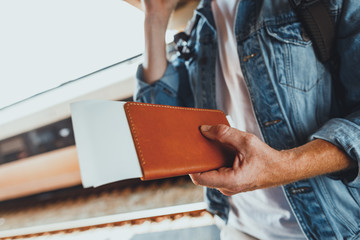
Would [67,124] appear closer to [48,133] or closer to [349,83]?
[48,133]

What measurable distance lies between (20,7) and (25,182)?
2.00 m

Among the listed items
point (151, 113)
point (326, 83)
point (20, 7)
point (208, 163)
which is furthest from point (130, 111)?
point (20, 7)

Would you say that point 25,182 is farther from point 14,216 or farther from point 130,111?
point 130,111

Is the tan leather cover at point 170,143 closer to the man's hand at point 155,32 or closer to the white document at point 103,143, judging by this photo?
the white document at point 103,143

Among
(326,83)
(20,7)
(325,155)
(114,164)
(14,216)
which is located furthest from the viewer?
(14,216)

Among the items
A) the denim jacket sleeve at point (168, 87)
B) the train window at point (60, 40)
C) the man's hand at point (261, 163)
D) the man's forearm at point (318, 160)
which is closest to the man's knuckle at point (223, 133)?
the man's hand at point (261, 163)

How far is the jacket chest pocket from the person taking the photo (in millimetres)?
576

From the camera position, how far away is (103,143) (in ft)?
1.13

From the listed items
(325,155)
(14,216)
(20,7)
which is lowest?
(14,216)

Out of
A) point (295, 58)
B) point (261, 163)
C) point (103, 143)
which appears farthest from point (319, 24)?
point (103, 143)

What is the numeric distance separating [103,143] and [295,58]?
23.5 inches

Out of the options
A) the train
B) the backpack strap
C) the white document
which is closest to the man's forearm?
the backpack strap

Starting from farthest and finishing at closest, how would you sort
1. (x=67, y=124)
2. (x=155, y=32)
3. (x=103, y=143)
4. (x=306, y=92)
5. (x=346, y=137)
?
(x=67, y=124)
(x=155, y=32)
(x=306, y=92)
(x=346, y=137)
(x=103, y=143)

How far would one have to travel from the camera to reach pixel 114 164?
1.09 ft
